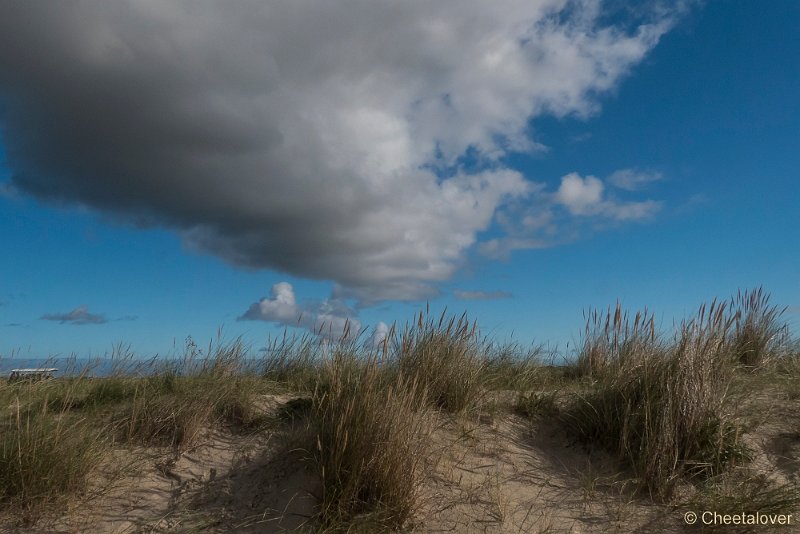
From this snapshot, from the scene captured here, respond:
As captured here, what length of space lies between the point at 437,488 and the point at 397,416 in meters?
0.86

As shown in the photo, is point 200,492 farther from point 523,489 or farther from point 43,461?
point 523,489

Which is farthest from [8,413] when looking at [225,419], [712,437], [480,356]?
[712,437]

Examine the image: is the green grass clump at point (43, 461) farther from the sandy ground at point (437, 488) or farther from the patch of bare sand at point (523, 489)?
the patch of bare sand at point (523, 489)

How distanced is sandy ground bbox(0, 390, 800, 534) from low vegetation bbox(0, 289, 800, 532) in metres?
0.10

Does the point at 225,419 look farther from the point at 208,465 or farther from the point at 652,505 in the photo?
the point at 652,505

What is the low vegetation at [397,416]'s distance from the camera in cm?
454

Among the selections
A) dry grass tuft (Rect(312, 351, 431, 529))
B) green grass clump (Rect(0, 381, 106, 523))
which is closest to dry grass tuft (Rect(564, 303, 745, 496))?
dry grass tuft (Rect(312, 351, 431, 529))

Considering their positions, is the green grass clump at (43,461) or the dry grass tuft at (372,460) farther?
the green grass clump at (43,461)

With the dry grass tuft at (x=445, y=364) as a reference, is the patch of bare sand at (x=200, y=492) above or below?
below

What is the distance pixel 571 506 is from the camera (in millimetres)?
4984

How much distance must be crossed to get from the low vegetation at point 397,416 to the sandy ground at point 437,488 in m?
0.10

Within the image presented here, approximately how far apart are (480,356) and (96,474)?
4146 mm

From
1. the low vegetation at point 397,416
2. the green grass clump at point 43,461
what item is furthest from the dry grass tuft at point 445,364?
the green grass clump at point 43,461

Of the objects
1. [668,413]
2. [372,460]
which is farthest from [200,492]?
[668,413]
